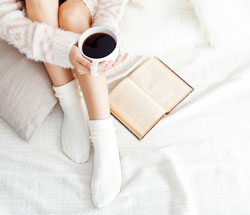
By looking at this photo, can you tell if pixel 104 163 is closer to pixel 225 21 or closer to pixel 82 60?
pixel 82 60

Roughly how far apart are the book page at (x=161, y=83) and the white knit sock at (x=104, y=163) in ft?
0.67

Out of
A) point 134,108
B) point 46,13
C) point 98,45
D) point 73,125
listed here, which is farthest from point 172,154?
point 46,13

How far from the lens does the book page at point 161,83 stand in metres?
0.99

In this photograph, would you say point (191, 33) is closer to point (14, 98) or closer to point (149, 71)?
point (149, 71)

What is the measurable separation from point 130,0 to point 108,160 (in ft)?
1.87

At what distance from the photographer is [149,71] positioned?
1.03m

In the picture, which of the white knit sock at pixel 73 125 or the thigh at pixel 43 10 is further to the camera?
the white knit sock at pixel 73 125

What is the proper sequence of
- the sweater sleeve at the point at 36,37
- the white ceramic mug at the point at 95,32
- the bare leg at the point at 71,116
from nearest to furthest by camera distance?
the white ceramic mug at the point at 95,32 → the sweater sleeve at the point at 36,37 → the bare leg at the point at 71,116

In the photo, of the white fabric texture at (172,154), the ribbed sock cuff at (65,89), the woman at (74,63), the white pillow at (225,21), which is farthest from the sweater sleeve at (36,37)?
the white pillow at (225,21)

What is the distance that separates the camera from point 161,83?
1.01 metres

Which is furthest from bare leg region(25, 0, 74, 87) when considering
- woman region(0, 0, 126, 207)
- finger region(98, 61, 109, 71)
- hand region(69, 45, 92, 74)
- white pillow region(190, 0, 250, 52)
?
white pillow region(190, 0, 250, 52)

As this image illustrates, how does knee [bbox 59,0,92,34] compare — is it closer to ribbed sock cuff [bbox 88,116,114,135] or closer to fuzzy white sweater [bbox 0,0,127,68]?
fuzzy white sweater [bbox 0,0,127,68]

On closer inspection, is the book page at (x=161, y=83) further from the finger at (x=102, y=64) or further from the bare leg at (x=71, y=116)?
the finger at (x=102, y=64)

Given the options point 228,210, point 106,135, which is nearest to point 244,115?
point 228,210
